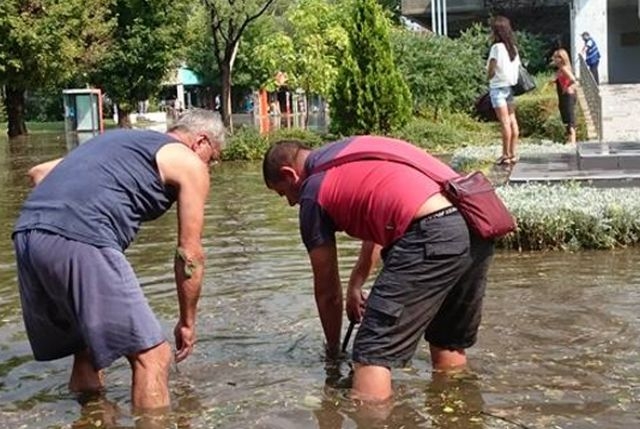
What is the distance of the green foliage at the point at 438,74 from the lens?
94.8 feet

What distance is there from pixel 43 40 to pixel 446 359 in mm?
30920

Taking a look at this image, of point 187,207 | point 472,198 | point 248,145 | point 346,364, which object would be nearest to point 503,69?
point 346,364

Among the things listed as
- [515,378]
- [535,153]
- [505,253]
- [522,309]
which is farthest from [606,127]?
[515,378]

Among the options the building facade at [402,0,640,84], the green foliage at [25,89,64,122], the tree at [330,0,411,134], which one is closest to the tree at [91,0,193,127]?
the building facade at [402,0,640,84]

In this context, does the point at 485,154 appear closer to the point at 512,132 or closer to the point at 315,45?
the point at 512,132

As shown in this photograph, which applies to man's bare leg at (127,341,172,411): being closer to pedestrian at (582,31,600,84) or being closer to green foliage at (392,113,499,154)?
green foliage at (392,113,499,154)

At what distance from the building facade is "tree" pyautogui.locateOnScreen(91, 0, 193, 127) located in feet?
31.9

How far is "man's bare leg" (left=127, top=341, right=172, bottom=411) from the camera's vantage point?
4762 mm

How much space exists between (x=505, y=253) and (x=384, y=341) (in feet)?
15.7

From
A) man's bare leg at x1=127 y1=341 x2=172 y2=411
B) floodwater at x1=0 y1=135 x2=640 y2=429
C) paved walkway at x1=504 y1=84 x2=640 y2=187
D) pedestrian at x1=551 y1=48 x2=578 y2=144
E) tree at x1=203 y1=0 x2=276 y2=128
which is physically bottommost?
floodwater at x1=0 y1=135 x2=640 y2=429

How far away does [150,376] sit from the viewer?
15.8 feet

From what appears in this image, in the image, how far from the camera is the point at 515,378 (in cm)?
559

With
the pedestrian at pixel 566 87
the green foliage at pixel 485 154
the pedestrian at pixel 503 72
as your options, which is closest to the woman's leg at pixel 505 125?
the pedestrian at pixel 503 72

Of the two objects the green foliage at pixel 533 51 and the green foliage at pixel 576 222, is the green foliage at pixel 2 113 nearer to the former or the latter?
the green foliage at pixel 533 51
